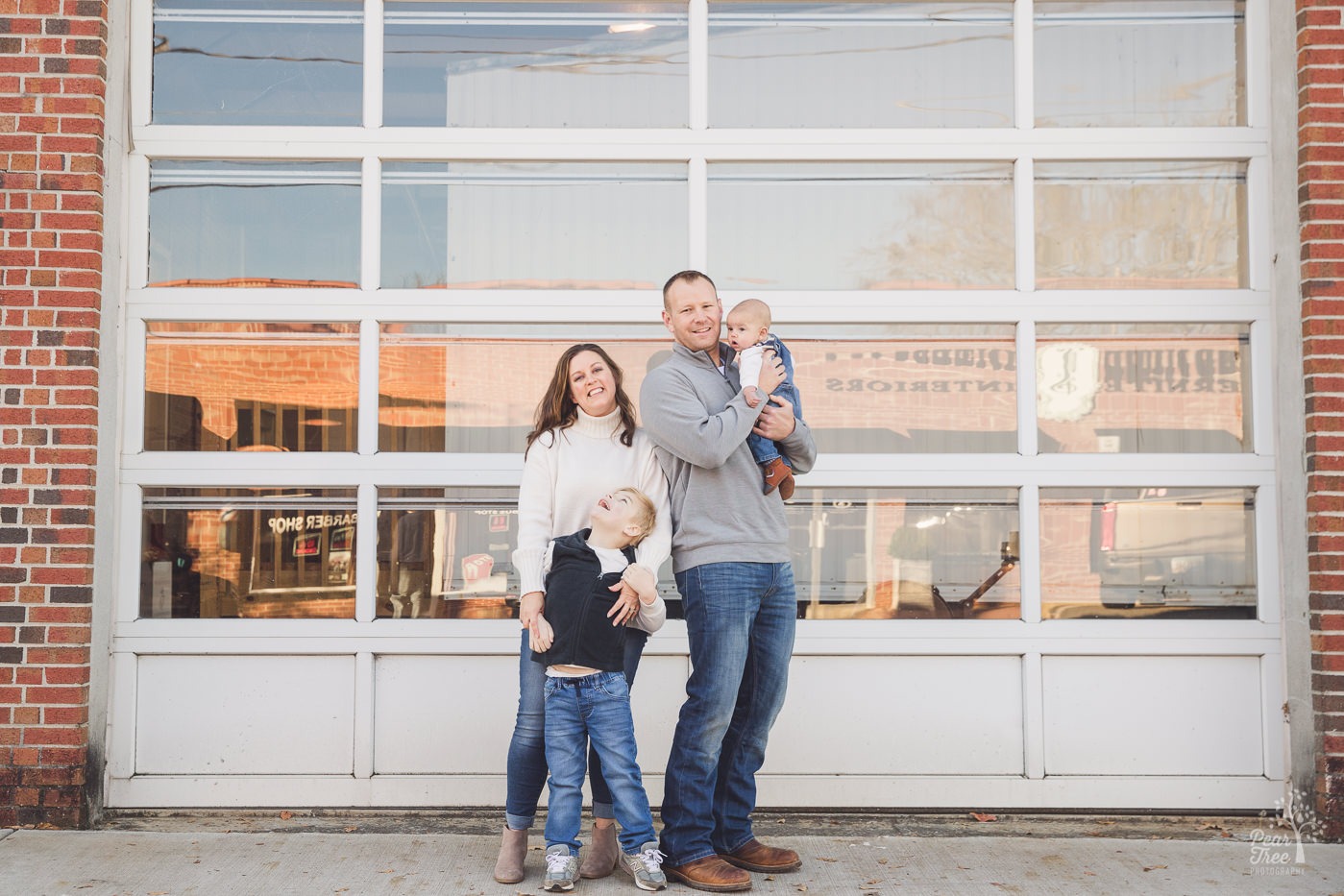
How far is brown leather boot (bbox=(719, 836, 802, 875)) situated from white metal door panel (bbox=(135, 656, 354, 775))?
153 cm

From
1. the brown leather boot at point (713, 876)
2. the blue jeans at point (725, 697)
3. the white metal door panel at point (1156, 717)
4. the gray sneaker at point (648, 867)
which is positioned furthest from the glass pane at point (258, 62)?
the white metal door panel at point (1156, 717)

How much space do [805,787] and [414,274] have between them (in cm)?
243

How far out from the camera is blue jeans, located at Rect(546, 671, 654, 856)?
3490 mm

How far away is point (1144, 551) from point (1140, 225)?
49.3 inches

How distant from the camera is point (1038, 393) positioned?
445 centimetres

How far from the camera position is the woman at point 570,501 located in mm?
3574

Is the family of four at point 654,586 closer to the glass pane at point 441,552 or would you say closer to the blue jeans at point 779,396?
the blue jeans at point 779,396

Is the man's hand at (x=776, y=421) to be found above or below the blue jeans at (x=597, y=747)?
above

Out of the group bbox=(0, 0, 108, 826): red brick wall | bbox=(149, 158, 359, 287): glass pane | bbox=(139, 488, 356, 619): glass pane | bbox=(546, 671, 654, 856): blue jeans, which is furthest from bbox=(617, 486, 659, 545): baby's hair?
bbox=(0, 0, 108, 826): red brick wall

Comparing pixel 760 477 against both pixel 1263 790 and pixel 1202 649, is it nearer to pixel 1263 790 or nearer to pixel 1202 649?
pixel 1202 649

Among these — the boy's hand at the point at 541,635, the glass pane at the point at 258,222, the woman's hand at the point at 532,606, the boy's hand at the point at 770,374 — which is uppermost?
the glass pane at the point at 258,222

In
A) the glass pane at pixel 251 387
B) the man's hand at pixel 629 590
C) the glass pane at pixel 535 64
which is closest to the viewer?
the man's hand at pixel 629 590

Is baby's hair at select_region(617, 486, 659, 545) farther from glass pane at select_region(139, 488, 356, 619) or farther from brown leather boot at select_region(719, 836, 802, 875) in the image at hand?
glass pane at select_region(139, 488, 356, 619)

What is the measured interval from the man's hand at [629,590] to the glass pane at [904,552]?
112 cm
